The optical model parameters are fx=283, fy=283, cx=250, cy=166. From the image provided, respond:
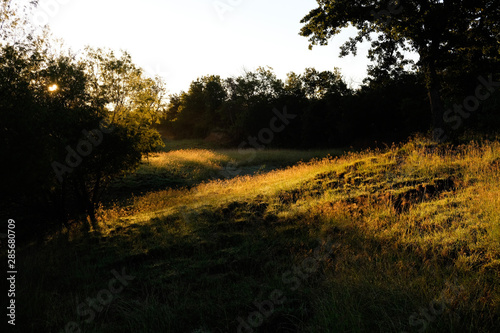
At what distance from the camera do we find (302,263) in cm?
520

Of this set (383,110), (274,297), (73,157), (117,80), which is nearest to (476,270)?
(274,297)

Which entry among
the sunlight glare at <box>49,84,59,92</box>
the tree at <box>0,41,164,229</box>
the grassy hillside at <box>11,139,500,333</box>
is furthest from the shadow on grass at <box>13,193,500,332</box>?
the sunlight glare at <box>49,84,59,92</box>

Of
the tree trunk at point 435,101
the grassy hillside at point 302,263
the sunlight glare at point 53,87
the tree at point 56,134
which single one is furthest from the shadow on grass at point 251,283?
the tree trunk at point 435,101

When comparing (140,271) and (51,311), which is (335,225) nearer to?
(140,271)

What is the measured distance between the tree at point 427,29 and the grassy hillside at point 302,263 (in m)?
5.35

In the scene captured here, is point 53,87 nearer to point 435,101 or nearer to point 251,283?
point 251,283

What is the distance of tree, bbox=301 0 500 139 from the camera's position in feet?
38.0

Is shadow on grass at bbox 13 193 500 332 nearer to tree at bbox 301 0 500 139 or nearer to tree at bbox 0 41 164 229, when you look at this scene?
tree at bbox 0 41 164 229

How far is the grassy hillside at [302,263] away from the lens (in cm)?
373

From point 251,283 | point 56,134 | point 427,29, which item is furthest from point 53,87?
point 427,29

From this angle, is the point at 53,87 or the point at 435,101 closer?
the point at 53,87

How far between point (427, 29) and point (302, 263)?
11841mm

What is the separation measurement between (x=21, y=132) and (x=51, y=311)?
445 cm

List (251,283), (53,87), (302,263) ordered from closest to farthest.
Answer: (251,283) < (302,263) < (53,87)
